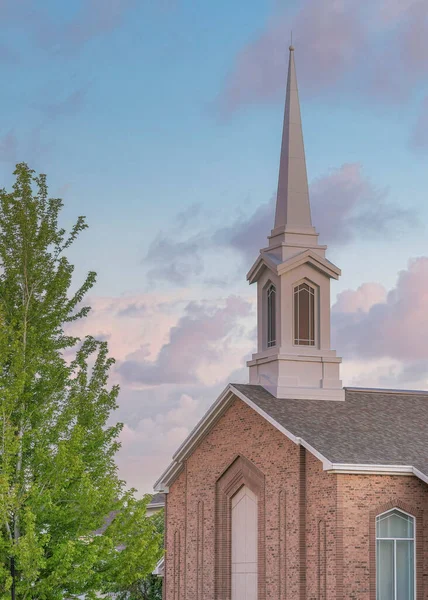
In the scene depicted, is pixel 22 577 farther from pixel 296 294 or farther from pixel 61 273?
pixel 296 294

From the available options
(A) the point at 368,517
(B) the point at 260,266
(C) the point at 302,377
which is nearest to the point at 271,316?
(B) the point at 260,266

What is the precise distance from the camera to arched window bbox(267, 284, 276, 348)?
3779cm

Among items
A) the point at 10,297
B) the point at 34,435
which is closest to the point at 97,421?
the point at 34,435

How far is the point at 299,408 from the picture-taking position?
35.1 m

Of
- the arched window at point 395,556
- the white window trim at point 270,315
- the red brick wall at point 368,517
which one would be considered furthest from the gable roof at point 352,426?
the white window trim at point 270,315

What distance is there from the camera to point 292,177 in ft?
129

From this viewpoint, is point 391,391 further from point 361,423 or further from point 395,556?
point 395,556

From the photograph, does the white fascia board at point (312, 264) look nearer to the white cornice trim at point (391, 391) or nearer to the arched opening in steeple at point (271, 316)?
the arched opening in steeple at point (271, 316)

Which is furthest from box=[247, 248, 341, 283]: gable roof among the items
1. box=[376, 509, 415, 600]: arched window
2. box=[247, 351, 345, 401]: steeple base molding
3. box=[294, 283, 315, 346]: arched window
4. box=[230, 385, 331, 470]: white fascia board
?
box=[376, 509, 415, 600]: arched window

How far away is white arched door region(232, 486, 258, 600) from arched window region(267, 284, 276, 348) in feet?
17.2

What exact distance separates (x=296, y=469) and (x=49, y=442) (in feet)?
36.7

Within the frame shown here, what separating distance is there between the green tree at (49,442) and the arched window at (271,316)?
13.0 meters

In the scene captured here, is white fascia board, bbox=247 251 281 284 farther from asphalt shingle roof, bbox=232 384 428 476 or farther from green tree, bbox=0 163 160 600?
green tree, bbox=0 163 160 600

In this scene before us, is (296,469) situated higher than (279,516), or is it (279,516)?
(296,469)
